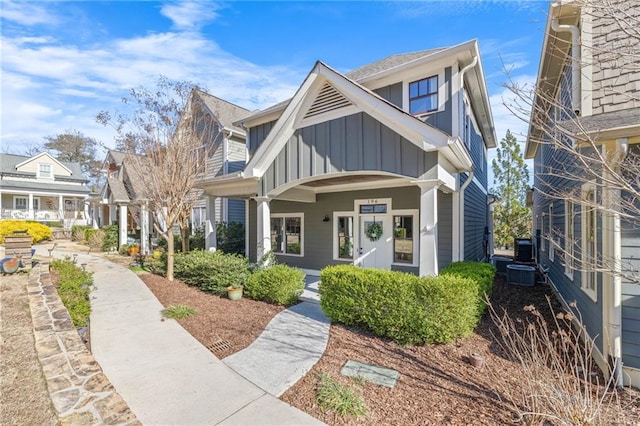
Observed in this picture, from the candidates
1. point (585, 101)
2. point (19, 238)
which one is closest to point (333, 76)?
point (585, 101)

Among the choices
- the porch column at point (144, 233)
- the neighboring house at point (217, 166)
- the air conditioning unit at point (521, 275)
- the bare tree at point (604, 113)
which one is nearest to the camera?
the bare tree at point (604, 113)

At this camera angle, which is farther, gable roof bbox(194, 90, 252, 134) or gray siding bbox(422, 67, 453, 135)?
gable roof bbox(194, 90, 252, 134)

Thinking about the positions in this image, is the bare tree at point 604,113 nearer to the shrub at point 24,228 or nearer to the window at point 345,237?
the window at point 345,237

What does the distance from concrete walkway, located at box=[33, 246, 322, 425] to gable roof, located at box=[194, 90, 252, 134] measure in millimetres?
9983

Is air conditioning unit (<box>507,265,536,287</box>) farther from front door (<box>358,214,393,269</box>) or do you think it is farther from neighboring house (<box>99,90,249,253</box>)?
neighboring house (<box>99,90,249,253</box>)

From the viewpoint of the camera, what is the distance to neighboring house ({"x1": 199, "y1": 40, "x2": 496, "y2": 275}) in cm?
611

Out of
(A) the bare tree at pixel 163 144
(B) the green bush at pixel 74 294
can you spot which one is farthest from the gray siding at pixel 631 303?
(A) the bare tree at pixel 163 144

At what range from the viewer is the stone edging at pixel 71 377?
2.90 metres

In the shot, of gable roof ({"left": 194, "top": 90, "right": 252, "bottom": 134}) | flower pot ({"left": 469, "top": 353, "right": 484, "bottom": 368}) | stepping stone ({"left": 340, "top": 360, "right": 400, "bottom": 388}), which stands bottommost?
stepping stone ({"left": 340, "top": 360, "right": 400, "bottom": 388})

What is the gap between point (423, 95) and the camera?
27.2 feet

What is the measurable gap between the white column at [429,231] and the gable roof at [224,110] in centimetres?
1047

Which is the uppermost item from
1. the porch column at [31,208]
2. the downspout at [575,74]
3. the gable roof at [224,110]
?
the gable roof at [224,110]

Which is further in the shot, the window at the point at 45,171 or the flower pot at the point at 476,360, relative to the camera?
the window at the point at 45,171

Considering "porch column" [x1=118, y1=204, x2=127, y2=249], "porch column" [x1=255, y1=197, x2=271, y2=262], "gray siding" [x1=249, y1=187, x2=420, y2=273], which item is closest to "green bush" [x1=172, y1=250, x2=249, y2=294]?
"porch column" [x1=255, y1=197, x2=271, y2=262]
